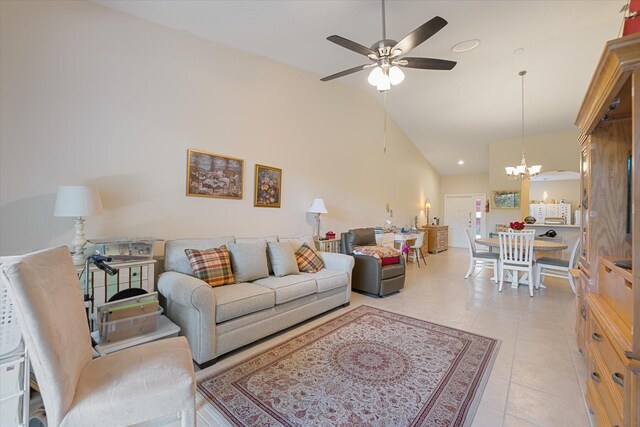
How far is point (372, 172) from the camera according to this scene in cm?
600

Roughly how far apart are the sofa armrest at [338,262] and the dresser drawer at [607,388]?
228 centimetres

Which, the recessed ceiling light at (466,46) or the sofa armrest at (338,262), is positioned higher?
the recessed ceiling light at (466,46)

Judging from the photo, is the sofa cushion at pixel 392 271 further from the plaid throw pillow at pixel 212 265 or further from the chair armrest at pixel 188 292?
the chair armrest at pixel 188 292

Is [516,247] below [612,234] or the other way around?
below

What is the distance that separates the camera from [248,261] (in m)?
2.93

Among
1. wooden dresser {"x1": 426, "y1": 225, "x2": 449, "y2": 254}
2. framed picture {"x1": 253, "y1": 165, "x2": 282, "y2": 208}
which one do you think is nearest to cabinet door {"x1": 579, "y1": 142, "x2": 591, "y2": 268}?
framed picture {"x1": 253, "y1": 165, "x2": 282, "y2": 208}

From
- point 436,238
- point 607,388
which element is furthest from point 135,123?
point 436,238

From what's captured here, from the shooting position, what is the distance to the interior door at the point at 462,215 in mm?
9078

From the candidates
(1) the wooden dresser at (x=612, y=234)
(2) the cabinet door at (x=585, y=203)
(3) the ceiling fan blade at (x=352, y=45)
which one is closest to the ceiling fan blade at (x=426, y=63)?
(3) the ceiling fan blade at (x=352, y=45)

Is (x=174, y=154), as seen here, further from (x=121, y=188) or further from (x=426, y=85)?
(x=426, y=85)

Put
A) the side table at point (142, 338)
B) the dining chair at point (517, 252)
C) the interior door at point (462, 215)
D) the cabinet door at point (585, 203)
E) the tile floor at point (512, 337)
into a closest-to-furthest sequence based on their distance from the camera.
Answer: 1. the tile floor at point (512, 337)
2. the side table at point (142, 338)
3. the cabinet door at point (585, 203)
4. the dining chair at point (517, 252)
5. the interior door at point (462, 215)

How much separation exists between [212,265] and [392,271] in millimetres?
2533

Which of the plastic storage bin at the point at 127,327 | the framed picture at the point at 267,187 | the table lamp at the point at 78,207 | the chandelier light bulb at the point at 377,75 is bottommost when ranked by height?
the plastic storage bin at the point at 127,327

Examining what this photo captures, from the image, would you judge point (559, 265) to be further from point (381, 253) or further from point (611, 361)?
point (611, 361)
